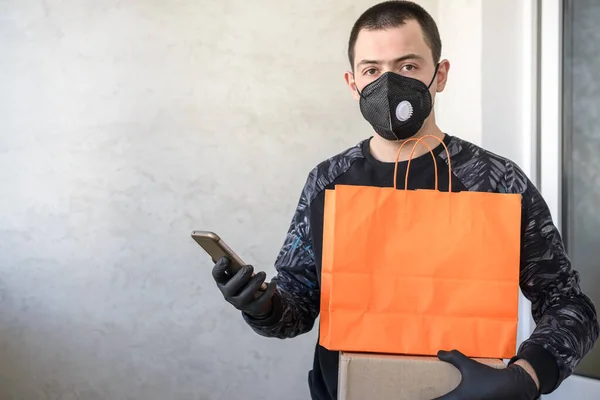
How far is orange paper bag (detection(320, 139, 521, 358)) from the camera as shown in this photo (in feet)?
2.78

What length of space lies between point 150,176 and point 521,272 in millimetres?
1235

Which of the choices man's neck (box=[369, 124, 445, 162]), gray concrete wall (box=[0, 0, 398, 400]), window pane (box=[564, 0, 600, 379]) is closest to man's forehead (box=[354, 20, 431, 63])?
man's neck (box=[369, 124, 445, 162])

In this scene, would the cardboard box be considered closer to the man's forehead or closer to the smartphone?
the smartphone

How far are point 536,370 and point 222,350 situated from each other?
122cm

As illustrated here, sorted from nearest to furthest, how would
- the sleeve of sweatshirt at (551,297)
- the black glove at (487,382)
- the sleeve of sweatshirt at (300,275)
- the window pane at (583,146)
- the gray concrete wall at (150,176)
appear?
the black glove at (487,382) < the sleeve of sweatshirt at (551,297) < the sleeve of sweatshirt at (300,275) < the window pane at (583,146) < the gray concrete wall at (150,176)

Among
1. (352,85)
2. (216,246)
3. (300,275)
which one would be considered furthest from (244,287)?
(352,85)

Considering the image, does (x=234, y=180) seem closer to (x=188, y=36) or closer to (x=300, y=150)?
(x=300, y=150)

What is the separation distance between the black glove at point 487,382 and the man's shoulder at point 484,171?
344mm

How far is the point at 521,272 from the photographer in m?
1.01

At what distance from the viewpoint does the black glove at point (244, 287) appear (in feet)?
2.98

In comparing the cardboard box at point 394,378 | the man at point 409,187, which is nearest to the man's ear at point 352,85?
the man at point 409,187

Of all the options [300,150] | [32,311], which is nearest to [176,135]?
[300,150]

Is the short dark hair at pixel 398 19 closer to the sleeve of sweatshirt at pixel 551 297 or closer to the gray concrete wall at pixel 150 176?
the sleeve of sweatshirt at pixel 551 297

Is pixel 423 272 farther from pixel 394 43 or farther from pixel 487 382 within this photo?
pixel 394 43
